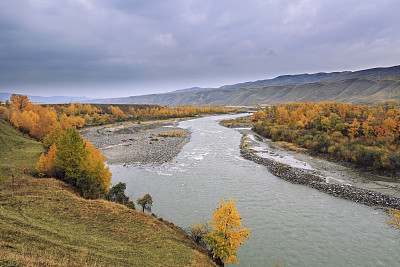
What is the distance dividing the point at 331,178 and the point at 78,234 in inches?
1510

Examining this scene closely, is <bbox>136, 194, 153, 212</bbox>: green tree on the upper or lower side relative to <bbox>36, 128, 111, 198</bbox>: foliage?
lower

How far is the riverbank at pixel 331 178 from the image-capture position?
27.8 m

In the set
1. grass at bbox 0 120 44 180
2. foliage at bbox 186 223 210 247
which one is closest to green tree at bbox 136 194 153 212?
foliage at bbox 186 223 210 247

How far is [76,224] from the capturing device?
17234 mm

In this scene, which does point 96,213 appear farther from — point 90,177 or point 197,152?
point 197,152

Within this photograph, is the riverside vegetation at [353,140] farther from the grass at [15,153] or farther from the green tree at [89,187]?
the grass at [15,153]

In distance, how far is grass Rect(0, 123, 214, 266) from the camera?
1228 centimetres

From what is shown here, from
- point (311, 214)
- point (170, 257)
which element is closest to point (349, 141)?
point (311, 214)

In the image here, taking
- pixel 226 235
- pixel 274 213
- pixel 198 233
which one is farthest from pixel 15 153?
pixel 274 213

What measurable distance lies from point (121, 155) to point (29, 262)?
1659 inches

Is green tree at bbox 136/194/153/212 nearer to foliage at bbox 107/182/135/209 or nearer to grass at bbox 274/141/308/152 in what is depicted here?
foliage at bbox 107/182/135/209

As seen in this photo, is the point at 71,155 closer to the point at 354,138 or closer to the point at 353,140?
the point at 353,140

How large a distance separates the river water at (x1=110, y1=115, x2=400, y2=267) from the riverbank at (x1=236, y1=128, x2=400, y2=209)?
2050 mm

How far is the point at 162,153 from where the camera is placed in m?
51.9
